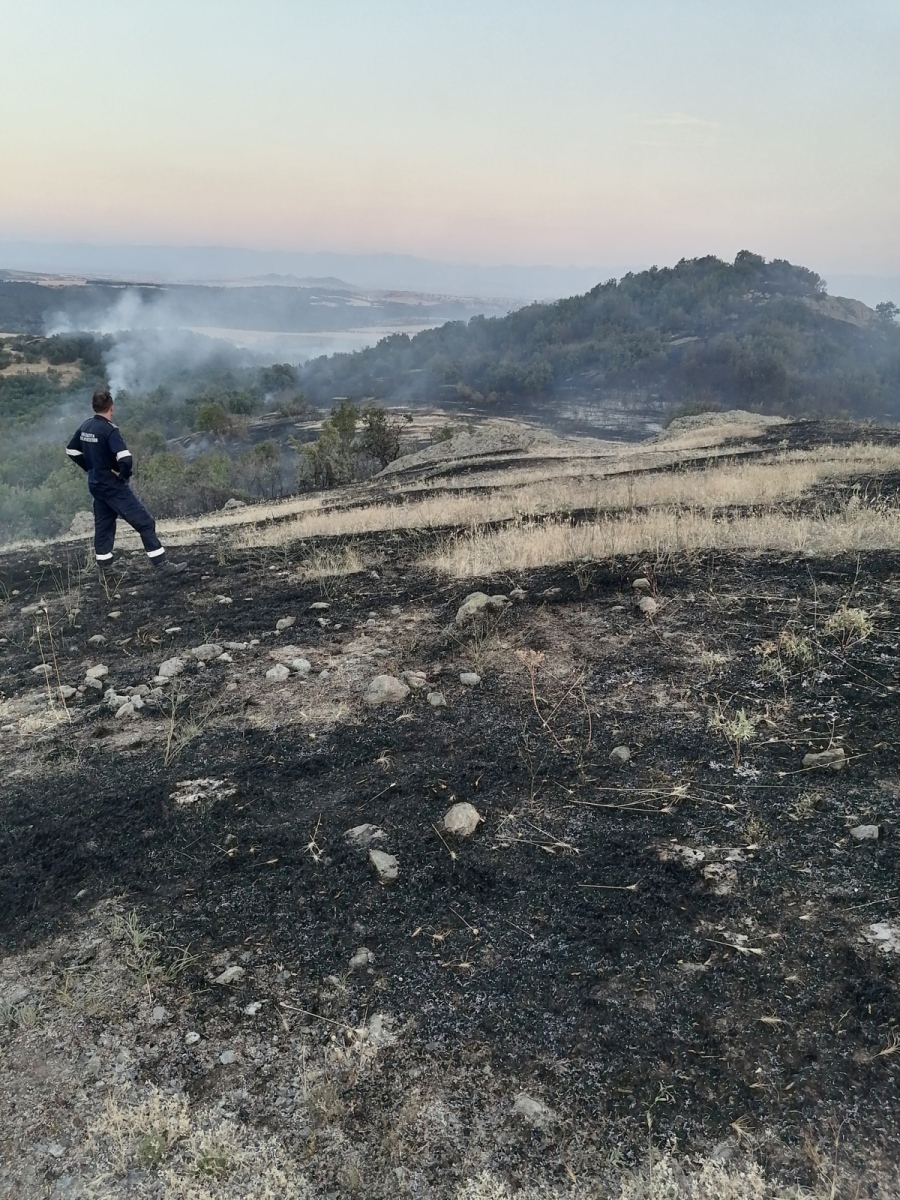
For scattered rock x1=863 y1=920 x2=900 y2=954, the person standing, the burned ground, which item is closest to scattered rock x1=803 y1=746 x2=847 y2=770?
the burned ground

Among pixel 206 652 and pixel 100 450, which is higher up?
pixel 100 450

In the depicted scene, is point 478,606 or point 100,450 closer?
point 478,606

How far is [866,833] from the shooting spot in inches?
106

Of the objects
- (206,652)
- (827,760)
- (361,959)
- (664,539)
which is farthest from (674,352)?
(361,959)

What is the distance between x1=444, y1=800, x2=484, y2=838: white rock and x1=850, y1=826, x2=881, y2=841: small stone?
4.95 feet

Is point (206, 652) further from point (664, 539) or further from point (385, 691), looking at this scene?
point (664, 539)

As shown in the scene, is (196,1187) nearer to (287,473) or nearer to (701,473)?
(701,473)

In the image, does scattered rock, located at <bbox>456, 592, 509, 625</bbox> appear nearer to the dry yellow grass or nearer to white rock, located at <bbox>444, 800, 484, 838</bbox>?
the dry yellow grass

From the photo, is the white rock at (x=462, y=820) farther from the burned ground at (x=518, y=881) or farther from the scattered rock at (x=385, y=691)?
the scattered rock at (x=385, y=691)

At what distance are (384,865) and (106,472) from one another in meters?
5.75

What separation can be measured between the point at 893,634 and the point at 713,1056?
10.5 feet

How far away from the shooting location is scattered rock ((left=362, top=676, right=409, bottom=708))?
13.8 feet

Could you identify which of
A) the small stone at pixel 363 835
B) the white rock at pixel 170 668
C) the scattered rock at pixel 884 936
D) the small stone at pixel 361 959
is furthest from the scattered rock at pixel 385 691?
the scattered rock at pixel 884 936

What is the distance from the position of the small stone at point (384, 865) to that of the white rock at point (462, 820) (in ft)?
0.94
